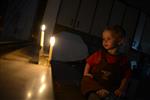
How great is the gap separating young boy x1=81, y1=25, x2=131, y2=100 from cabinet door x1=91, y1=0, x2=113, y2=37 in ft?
9.83

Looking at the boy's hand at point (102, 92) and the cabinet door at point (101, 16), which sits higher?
the cabinet door at point (101, 16)

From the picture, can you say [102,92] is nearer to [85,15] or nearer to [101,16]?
[85,15]

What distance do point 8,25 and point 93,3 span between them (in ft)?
5.01

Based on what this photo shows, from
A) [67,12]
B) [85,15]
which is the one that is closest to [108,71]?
[67,12]

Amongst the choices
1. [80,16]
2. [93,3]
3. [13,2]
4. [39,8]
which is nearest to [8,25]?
[13,2]

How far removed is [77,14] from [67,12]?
0.73 feet

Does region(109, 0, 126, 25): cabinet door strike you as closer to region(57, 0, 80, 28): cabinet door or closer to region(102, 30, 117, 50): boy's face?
region(57, 0, 80, 28): cabinet door

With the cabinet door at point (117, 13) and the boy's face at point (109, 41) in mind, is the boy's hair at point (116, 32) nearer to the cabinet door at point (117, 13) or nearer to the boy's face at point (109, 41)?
the boy's face at point (109, 41)

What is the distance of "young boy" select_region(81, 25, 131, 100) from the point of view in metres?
1.00

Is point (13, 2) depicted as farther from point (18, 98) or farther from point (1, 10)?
point (18, 98)

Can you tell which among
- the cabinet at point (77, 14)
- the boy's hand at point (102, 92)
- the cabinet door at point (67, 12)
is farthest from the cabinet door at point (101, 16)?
the boy's hand at point (102, 92)

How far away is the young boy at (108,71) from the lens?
1004 millimetres

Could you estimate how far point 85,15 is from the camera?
3953 mm

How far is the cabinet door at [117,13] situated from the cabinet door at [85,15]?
481 mm
